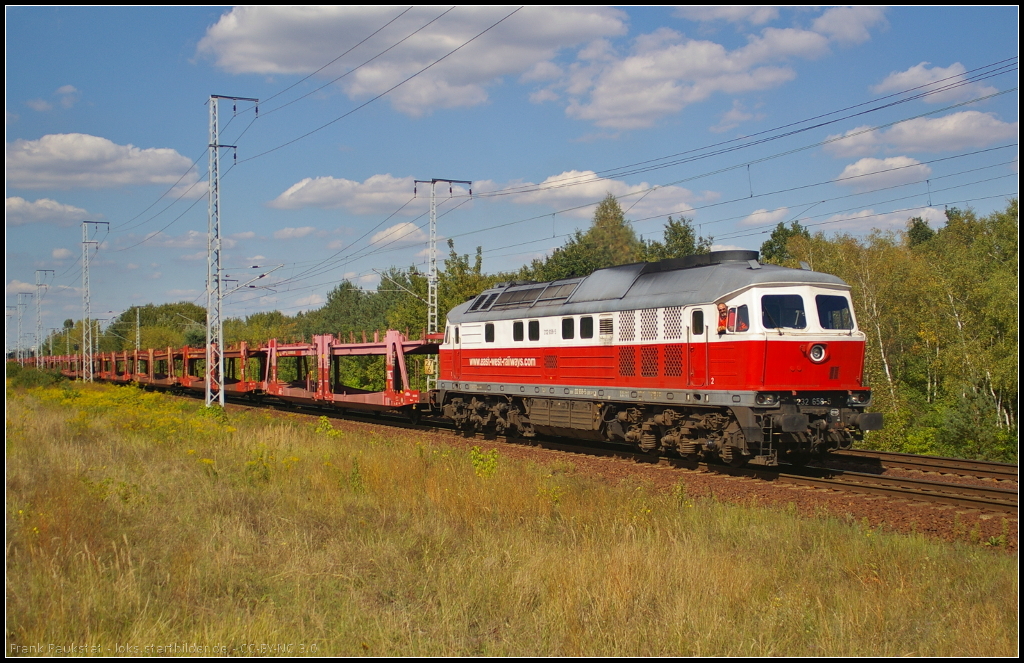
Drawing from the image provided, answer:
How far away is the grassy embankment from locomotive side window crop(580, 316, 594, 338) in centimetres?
589

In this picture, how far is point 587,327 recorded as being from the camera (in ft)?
62.2

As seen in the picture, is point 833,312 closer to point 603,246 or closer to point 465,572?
point 465,572

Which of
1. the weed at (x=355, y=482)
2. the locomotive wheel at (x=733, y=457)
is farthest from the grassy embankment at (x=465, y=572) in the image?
the locomotive wheel at (x=733, y=457)

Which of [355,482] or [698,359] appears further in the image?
[698,359]

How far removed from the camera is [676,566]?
323 inches

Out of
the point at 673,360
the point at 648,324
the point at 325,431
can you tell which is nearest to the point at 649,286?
the point at 648,324

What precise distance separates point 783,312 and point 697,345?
5.99ft

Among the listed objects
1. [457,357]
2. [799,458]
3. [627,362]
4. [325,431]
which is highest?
[457,357]

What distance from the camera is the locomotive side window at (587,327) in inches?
740

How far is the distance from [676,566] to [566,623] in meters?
1.89

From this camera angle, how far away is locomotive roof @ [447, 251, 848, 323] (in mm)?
15391

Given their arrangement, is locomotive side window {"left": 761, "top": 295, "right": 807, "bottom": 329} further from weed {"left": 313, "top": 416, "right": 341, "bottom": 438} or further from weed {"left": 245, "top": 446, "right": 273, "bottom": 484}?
weed {"left": 313, "top": 416, "right": 341, "bottom": 438}

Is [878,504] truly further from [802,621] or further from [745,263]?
[802,621]

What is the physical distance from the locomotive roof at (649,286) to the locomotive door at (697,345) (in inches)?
12.1
